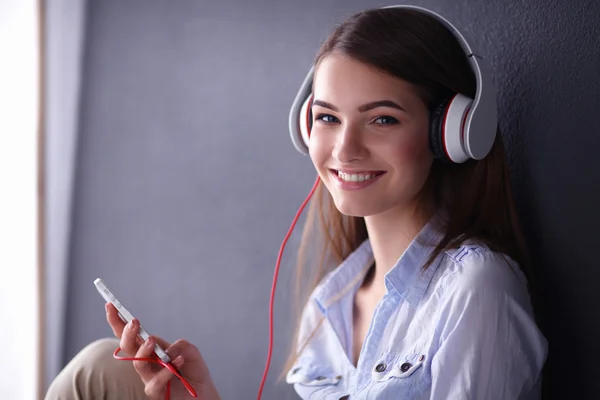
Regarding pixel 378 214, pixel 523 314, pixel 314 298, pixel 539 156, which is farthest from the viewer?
pixel 314 298

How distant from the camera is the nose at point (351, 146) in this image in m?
1.14

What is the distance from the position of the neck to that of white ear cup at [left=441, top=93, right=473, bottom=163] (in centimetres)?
19

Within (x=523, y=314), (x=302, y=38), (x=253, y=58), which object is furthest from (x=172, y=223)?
(x=523, y=314)

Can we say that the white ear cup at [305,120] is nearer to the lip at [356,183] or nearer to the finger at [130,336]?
the lip at [356,183]

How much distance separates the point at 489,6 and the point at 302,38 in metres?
0.52

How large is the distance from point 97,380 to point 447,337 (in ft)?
2.70

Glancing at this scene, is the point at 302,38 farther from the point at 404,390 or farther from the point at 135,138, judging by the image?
the point at 404,390

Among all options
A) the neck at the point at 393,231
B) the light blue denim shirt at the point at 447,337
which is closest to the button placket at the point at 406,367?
the light blue denim shirt at the point at 447,337

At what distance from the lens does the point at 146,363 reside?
3.99 feet

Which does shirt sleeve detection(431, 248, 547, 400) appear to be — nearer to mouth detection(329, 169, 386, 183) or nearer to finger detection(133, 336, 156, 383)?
mouth detection(329, 169, 386, 183)

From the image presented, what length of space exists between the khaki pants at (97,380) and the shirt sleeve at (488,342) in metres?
0.74

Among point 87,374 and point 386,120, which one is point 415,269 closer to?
point 386,120

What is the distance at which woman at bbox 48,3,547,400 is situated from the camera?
1019 millimetres

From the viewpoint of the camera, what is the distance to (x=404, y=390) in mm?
1096
